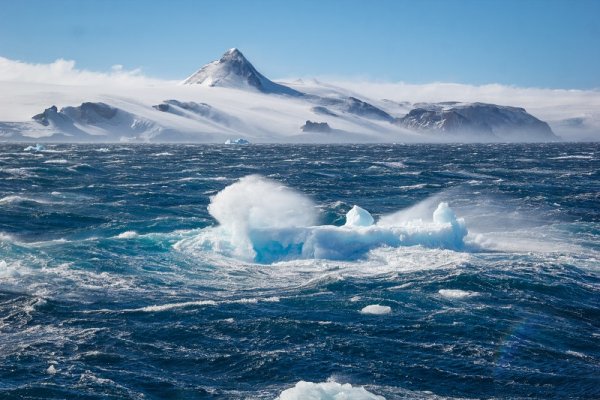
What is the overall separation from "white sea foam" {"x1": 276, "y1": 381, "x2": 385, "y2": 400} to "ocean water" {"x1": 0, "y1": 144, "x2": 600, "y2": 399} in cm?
9

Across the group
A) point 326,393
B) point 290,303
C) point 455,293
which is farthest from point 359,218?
point 326,393

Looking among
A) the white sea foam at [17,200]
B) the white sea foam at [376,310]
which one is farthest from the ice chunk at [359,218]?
the white sea foam at [17,200]

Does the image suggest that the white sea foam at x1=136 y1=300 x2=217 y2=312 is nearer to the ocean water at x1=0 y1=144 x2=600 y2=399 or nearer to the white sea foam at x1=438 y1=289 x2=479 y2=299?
the ocean water at x1=0 y1=144 x2=600 y2=399

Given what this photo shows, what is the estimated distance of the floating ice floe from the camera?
36.1 m

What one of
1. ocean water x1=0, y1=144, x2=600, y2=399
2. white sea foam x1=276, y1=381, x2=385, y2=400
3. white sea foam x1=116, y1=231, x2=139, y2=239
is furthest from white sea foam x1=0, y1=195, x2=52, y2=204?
white sea foam x1=276, y1=381, x2=385, y2=400

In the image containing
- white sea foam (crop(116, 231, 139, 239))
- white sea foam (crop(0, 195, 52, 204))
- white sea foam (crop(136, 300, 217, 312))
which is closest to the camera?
white sea foam (crop(136, 300, 217, 312))

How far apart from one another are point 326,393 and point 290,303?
34.2 ft

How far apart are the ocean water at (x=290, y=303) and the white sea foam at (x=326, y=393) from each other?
0.09m

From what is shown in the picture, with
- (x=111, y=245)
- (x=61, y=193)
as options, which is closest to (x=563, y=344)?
(x=111, y=245)

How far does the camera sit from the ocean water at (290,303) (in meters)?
19.1

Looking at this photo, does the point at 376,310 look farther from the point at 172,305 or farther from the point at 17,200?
the point at 17,200

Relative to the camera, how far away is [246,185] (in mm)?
44906

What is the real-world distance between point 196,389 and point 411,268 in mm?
16713

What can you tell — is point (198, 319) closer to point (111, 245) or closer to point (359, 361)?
point (359, 361)
